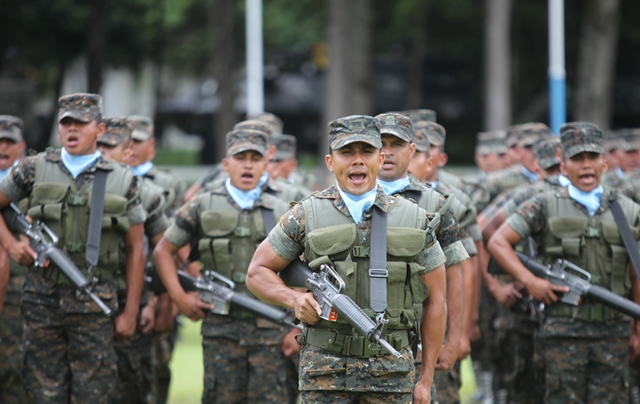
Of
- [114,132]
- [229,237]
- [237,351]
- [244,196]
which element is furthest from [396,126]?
[114,132]

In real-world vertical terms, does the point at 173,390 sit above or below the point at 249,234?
below

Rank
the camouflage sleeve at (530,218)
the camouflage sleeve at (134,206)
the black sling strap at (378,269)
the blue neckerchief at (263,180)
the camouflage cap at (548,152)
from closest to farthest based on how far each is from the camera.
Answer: the black sling strap at (378,269)
the camouflage sleeve at (530,218)
the camouflage sleeve at (134,206)
the blue neckerchief at (263,180)
the camouflage cap at (548,152)

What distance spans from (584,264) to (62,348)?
3970 mm

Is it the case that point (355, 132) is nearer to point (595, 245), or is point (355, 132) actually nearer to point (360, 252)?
point (360, 252)

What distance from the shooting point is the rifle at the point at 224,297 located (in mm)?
7137

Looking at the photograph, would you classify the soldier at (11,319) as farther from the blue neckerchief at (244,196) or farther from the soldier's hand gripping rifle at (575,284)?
the soldier's hand gripping rifle at (575,284)

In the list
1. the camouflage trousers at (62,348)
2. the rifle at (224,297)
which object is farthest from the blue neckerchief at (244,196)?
the camouflage trousers at (62,348)

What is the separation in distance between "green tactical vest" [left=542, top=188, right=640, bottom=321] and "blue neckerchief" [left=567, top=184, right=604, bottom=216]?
44 mm

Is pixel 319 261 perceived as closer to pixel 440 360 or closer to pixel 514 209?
pixel 440 360

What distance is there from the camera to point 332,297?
17.2ft

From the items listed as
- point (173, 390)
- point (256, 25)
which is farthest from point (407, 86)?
point (173, 390)

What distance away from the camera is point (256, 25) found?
57.9ft

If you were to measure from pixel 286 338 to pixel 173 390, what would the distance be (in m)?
4.26

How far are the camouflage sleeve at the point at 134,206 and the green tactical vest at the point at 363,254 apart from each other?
2415 mm
